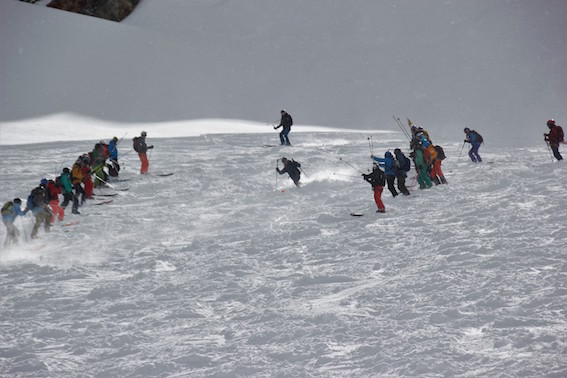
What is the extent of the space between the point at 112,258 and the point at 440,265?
6.26m

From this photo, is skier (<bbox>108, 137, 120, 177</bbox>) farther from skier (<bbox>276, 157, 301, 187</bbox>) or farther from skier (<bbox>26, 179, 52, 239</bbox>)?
skier (<bbox>276, 157, 301, 187</bbox>)

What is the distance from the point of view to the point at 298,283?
11.3 m

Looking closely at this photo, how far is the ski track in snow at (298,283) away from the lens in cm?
854

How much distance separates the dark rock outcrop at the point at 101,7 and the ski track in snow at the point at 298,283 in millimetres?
28287

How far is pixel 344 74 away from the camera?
3856cm

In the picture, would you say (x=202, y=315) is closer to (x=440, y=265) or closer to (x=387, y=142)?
(x=440, y=265)

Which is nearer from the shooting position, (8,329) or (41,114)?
(8,329)

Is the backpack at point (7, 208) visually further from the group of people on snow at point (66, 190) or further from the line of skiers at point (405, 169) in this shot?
the line of skiers at point (405, 169)

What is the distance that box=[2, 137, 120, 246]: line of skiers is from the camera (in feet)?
47.4

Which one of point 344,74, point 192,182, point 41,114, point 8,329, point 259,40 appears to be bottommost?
point 8,329

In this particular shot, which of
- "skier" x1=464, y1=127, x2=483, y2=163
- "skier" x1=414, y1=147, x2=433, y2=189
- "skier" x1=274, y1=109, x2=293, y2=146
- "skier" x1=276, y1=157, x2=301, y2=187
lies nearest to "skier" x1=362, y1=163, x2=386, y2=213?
"skier" x1=414, y1=147, x2=433, y2=189

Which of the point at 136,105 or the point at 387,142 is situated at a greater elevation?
the point at 136,105

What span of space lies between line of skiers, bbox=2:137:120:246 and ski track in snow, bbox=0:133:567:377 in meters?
0.38

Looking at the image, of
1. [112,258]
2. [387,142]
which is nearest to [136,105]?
[387,142]
